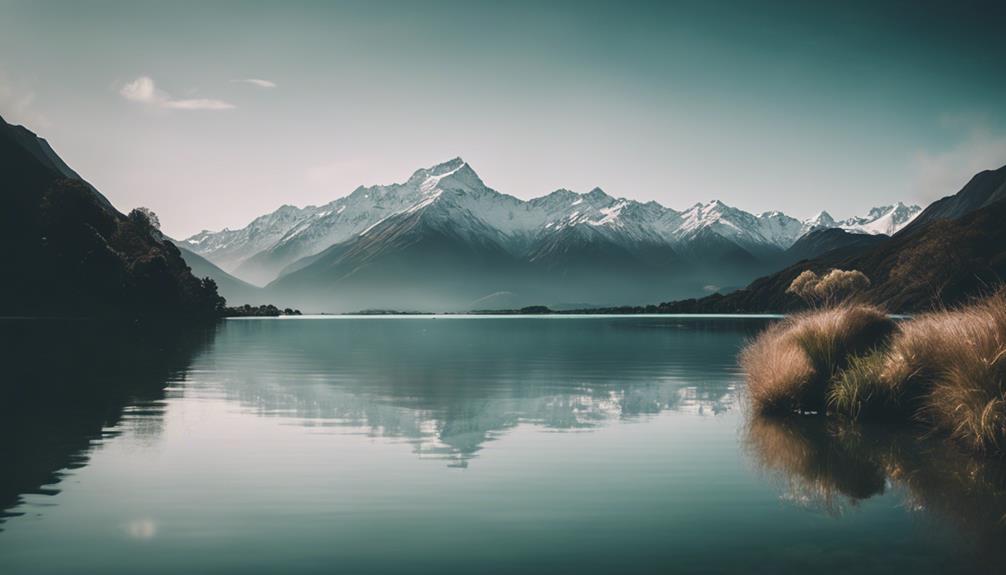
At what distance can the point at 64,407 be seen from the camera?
94.2 ft

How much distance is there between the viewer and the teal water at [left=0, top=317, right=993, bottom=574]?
469 inches

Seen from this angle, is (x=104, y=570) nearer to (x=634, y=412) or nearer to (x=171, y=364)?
(x=634, y=412)

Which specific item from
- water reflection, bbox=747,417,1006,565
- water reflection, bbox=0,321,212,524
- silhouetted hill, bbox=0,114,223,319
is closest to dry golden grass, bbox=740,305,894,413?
water reflection, bbox=747,417,1006,565

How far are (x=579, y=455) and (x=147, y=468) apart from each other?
430 inches

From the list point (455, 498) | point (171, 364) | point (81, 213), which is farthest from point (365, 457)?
point (81, 213)

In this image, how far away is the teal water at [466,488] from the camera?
11.9 metres

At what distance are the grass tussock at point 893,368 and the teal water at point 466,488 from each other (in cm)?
140

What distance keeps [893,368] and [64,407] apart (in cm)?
2982

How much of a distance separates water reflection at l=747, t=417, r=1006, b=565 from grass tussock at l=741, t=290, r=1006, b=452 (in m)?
1.10

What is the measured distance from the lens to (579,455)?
20.7 m

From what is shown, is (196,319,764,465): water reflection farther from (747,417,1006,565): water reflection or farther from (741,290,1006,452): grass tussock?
(747,417,1006,565): water reflection

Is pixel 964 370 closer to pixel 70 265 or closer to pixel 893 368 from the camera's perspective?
pixel 893 368

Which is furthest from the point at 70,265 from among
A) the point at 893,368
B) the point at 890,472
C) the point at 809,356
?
the point at 890,472

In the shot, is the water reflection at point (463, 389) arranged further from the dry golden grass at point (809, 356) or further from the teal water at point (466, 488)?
the dry golden grass at point (809, 356)
